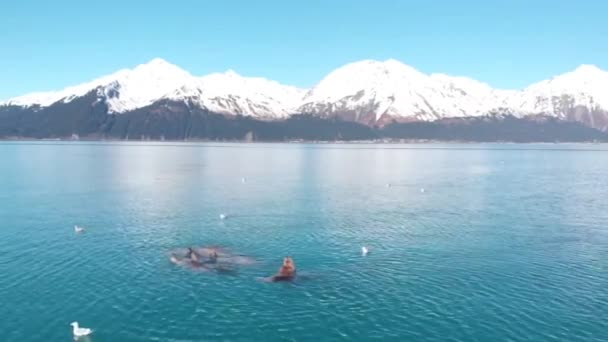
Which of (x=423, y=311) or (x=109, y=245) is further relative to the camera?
(x=109, y=245)

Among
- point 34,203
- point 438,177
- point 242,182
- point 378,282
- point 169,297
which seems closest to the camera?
point 169,297

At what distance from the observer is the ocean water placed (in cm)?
3959

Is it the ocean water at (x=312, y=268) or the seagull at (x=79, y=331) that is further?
the ocean water at (x=312, y=268)

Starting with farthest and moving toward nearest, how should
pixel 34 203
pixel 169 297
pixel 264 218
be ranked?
pixel 34 203 → pixel 264 218 → pixel 169 297

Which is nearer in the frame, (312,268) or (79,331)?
(79,331)

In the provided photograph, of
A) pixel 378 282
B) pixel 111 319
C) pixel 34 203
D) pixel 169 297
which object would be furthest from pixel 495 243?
pixel 34 203

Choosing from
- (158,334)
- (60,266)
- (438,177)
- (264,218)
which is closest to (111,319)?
(158,334)

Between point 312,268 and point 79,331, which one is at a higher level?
point 312,268

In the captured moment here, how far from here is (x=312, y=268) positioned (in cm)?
5397

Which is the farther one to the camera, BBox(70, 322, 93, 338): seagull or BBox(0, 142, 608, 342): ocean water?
BBox(0, 142, 608, 342): ocean water

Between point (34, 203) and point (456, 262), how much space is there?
3141 inches

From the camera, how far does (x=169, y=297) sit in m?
45.1

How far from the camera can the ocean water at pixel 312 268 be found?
39594mm

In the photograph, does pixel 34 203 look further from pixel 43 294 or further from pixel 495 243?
pixel 495 243
